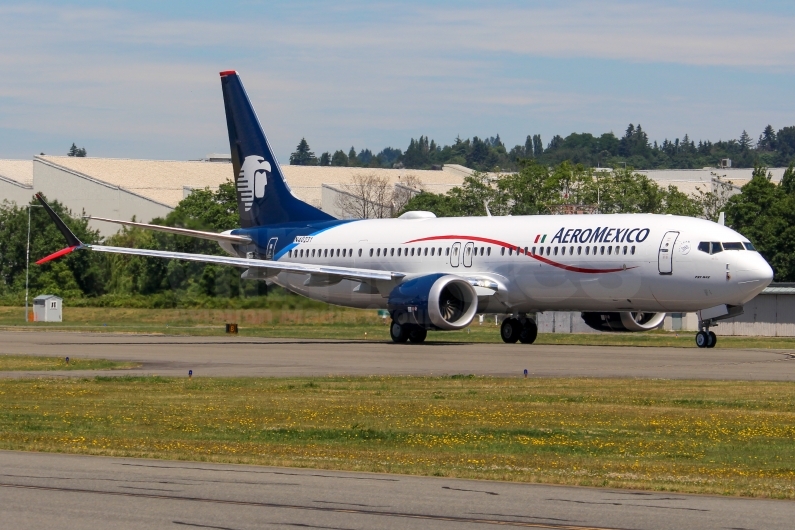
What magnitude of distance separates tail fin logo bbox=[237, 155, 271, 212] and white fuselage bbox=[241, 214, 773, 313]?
478 cm

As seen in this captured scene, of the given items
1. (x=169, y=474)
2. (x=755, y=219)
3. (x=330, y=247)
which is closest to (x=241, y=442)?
(x=169, y=474)

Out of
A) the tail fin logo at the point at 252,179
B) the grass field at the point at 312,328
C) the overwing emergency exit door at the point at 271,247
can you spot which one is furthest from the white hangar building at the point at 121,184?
the overwing emergency exit door at the point at 271,247

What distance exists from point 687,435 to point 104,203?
350ft

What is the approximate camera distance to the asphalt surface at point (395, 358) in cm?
3060

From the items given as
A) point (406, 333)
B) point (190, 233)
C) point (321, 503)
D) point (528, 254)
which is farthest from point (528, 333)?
point (321, 503)

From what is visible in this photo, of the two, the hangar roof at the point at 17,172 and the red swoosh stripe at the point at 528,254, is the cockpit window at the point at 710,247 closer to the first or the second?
the red swoosh stripe at the point at 528,254

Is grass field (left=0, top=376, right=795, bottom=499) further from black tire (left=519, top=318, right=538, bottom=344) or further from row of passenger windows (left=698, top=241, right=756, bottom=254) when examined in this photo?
black tire (left=519, top=318, right=538, bottom=344)

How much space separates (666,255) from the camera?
39969mm

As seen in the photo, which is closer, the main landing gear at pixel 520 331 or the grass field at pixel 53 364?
the grass field at pixel 53 364

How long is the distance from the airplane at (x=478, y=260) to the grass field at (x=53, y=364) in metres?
8.00

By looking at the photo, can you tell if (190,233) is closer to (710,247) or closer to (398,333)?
(398,333)

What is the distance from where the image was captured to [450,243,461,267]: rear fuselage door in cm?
4575

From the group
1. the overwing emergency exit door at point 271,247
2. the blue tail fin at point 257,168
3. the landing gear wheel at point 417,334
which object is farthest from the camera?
the blue tail fin at point 257,168

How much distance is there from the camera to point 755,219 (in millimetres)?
100875
